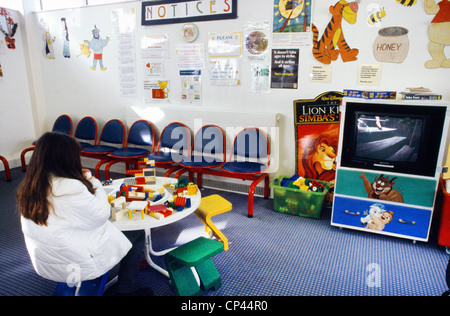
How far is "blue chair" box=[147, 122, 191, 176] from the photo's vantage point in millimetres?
3911

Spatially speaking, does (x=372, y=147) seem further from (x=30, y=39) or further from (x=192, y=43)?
(x=30, y=39)

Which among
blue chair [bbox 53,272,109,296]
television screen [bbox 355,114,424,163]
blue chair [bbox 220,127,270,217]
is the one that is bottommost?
blue chair [bbox 53,272,109,296]

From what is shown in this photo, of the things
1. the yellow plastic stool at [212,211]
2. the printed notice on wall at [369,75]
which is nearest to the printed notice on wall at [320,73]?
the printed notice on wall at [369,75]

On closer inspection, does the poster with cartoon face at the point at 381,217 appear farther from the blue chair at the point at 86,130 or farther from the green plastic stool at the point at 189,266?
the blue chair at the point at 86,130

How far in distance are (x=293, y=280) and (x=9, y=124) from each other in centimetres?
459

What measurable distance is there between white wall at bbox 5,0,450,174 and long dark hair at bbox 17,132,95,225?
247 centimetres

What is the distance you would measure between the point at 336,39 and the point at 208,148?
1.80 meters

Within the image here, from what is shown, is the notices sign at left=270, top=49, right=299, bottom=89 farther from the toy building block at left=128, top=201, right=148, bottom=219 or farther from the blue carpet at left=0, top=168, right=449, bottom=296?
the toy building block at left=128, top=201, right=148, bottom=219

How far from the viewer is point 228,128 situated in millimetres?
3797

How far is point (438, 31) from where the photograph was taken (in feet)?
9.25

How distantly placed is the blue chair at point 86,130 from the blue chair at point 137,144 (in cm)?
57

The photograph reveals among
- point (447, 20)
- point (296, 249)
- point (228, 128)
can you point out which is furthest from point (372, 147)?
point (228, 128)

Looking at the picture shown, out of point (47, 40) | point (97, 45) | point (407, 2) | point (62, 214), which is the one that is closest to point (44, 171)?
point (62, 214)

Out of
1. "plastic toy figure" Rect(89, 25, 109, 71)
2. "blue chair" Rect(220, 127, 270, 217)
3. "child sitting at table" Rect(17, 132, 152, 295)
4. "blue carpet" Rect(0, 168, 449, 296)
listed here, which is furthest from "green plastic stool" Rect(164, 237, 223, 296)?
"plastic toy figure" Rect(89, 25, 109, 71)
